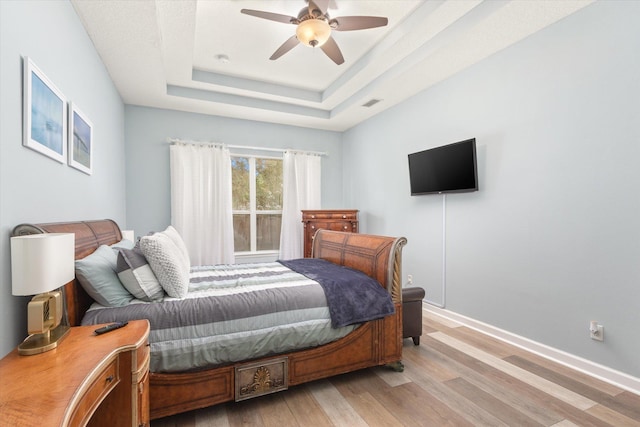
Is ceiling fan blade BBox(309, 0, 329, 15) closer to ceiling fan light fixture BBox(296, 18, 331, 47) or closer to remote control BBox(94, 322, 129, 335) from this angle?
ceiling fan light fixture BBox(296, 18, 331, 47)

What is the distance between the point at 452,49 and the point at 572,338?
264cm

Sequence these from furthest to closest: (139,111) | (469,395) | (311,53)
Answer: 1. (139,111)
2. (311,53)
3. (469,395)

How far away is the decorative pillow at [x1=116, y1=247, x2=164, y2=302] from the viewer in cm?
175

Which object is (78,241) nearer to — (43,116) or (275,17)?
(43,116)

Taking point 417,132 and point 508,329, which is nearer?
point 508,329

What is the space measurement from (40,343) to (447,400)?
215 centimetres

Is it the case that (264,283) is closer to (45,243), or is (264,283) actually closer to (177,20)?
(45,243)

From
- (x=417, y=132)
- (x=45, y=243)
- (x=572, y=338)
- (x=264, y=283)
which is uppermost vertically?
(x=417, y=132)

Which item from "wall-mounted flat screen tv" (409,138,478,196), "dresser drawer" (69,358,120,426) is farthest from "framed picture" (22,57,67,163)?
"wall-mounted flat screen tv" (409,138,478,196)

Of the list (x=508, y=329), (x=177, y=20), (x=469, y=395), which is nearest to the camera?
(x=469, y=395)

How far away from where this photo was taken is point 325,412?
71.1 inches

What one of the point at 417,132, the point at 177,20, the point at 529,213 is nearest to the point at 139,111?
the point at 177,20

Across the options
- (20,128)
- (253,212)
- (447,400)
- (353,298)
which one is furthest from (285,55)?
(447,400)

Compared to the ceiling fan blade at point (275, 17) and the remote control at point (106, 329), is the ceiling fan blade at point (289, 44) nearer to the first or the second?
the ceiling fan blade at point (275, 17)
